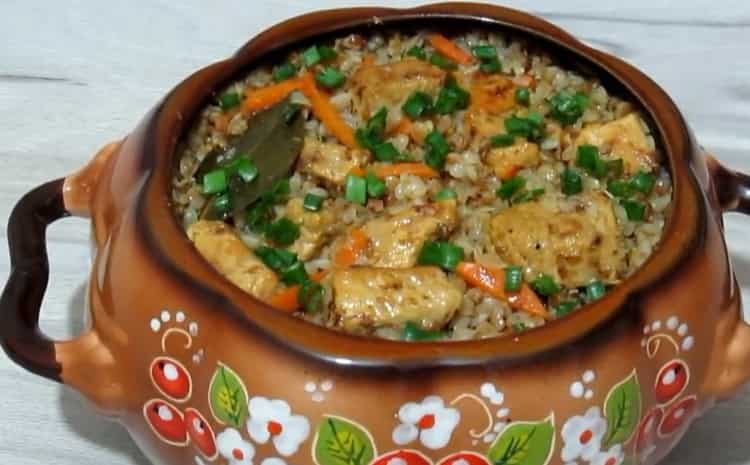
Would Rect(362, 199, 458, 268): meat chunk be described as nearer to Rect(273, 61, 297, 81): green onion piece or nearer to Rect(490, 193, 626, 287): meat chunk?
Rect(490, 193, 626, 287): meat chunk

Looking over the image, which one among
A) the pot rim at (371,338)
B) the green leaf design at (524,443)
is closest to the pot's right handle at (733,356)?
the pot rim at (371,338)

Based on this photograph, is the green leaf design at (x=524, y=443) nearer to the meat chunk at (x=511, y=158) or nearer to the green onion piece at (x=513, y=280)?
the green onion piece at (x=513, y=280)

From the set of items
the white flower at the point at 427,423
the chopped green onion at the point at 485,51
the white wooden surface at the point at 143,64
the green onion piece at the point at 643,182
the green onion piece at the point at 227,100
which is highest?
the chopped green onion at the point at 485,51

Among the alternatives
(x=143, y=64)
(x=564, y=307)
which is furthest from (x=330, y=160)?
(x=143, y=64)

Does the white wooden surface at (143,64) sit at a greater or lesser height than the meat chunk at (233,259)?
lesser

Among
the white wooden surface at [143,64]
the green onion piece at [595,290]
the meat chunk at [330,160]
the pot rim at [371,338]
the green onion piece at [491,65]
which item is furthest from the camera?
the white wooden surface at [143,64]

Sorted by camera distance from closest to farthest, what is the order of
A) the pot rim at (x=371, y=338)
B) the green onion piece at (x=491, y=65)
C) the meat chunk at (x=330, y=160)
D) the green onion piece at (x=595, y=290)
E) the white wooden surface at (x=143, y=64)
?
1. the pot rim at (x=371, y=338)
2. the green onion piece at (x=595, y=290)
3. the meat chunk at (x=330, y=160)
4. the green onion piece at (x=491, y=65)
5. the white wooden surface at (x=143, y=64)
